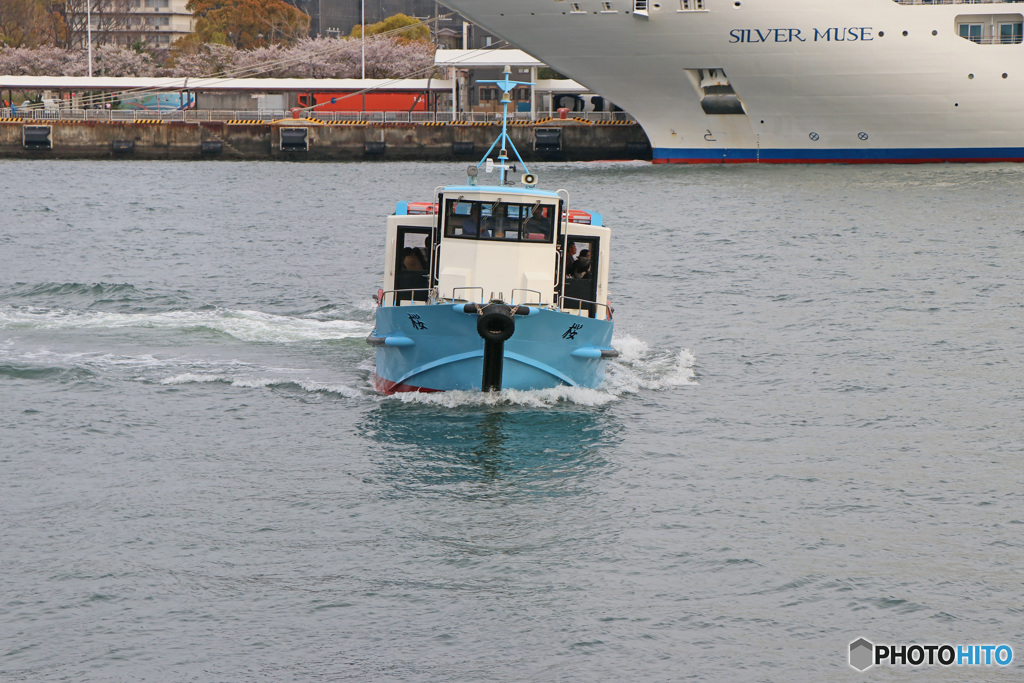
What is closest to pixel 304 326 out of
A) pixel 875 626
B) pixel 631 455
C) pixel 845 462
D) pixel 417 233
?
pixel 417 233

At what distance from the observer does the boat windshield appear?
2180 centimetres

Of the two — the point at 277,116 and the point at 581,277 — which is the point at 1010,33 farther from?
the point at 581,277

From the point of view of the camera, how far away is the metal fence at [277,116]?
301ft

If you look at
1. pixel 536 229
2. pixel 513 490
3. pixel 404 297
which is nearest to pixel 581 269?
pixel 536 229

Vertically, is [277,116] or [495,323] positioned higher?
[277,116]

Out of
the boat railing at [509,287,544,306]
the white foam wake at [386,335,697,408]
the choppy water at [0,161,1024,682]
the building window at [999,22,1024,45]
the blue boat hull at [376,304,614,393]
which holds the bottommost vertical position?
the choppy water at [0,161,1024,682]

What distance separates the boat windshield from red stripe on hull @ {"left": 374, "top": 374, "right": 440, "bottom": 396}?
8.90ft

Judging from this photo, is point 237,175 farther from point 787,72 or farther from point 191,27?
point 191,27

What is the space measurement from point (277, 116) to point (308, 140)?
910cm

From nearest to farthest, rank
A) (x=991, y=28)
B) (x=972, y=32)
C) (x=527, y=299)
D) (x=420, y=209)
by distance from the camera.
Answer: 1. (x=527, y=299)
2. (x=420, y=209)
3. (x=991, y=28)
4. (x=972, y=32)

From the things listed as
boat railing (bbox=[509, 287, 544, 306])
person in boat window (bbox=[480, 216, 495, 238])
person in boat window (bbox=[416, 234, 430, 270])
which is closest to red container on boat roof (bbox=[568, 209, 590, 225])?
person in boat window (bbox=[480, 216, 495, 238])

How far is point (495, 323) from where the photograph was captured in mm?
20484

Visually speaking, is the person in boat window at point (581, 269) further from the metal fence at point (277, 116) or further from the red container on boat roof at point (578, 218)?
the metal fence at point (277, 116)

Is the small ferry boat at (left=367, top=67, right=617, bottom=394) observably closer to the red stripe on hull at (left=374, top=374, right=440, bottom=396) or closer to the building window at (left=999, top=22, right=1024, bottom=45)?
the red stripe on hull at (left=374, top=374, right=440, bottom=396)
